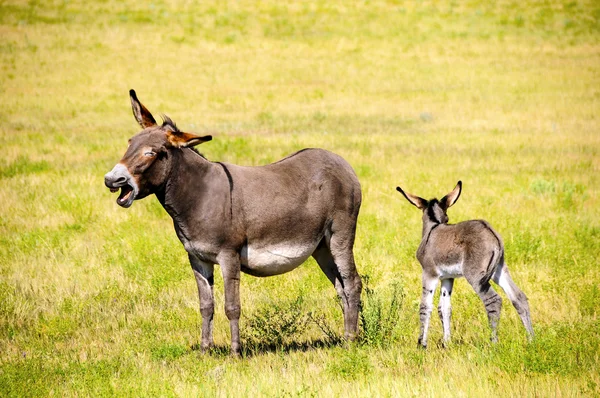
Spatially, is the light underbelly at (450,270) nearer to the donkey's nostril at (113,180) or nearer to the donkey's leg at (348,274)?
the donkey's leg at (348,274)

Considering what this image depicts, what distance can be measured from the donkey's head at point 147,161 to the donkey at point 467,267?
9.23 feet

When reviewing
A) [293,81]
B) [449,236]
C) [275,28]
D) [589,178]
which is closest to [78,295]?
[449,236]

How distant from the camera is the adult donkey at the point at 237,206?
25.5ft

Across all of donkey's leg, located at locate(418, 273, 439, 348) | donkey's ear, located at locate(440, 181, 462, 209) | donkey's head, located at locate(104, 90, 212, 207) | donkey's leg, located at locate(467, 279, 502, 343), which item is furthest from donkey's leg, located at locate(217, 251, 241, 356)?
donkey's ear, located at locate(440, 181, 462, 209)

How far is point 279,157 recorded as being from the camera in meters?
21.2

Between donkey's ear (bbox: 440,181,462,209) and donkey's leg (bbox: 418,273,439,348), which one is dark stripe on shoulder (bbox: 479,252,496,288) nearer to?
donkey's leg (bbox: 418,273,439,348)

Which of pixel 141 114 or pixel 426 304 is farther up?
pixel 141 114

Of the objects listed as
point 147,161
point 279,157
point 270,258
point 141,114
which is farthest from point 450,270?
point 279,157

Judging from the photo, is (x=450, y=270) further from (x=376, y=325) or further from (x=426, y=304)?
(x=376, y=325)

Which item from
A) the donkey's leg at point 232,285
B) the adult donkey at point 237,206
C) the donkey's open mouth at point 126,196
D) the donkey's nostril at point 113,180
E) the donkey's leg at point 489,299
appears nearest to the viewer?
the donkey's nostril at point 113,180

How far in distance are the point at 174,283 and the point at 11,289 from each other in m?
2.23

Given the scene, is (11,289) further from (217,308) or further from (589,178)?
(589,178)

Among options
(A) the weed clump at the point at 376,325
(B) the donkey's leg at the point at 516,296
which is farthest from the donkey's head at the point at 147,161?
(B) the donkey's leg at the point at 516,296

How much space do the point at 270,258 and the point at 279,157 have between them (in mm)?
13119
